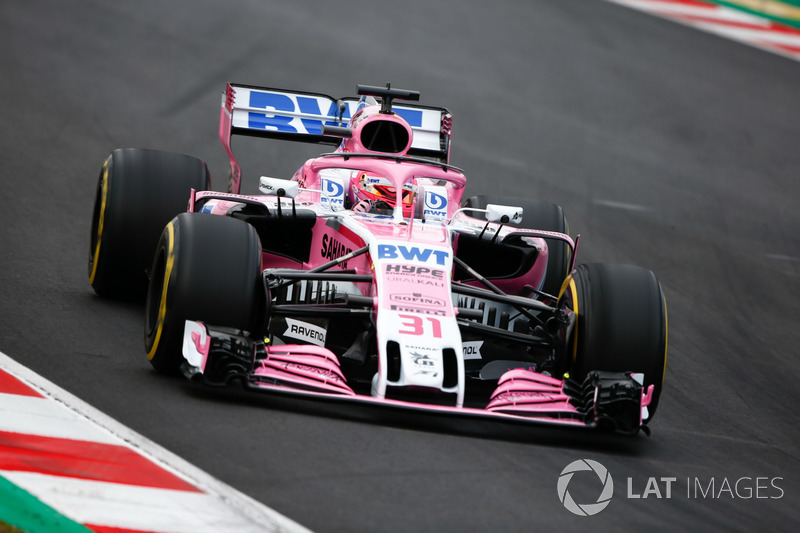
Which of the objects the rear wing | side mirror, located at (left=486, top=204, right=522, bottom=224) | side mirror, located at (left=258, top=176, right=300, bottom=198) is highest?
the rear wing

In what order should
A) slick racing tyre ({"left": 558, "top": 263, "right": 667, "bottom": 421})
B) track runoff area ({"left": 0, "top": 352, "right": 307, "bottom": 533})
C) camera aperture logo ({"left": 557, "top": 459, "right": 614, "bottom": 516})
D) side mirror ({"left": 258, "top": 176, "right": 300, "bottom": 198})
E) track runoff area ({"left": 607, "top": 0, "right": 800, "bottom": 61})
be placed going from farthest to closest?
track runoff area ({"left": 607, "top": 0, "right": 800, "bottom": 61}) < side mirror ({"left": 258, "top": 176, "right": 300, "bottom": 198}) < slick racing tyre ({"left": 558, "top": 263, "right": 667, "bottom": 421}) < camera aperture logo ({"left": 557, "top": 459, "right": 614, "bottom": 516}) < track runoff area ({"left": 0, "top": 352, "right": 307, "bottom": 533})

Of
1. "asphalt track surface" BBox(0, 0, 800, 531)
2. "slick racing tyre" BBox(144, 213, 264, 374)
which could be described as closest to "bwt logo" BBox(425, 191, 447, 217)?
"slick racing tyre" BBox(144, 213, 264, 374)

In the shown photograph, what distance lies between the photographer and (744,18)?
84.3 ft

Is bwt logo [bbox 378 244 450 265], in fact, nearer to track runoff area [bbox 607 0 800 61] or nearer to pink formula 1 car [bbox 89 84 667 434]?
pink formula 1 car [bbox 89 84 667 434]

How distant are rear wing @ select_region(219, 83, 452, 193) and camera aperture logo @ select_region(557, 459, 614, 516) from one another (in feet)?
14.6

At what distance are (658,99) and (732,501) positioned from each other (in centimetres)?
1447

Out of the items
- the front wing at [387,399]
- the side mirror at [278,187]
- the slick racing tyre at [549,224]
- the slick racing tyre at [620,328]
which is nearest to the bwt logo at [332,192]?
the side mirror at [278,187]

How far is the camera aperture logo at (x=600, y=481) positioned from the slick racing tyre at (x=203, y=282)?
7.03 feet

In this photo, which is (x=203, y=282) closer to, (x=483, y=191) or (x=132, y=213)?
(x=132, y=213)

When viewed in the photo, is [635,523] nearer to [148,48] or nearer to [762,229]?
[762,229]

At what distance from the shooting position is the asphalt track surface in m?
6.39

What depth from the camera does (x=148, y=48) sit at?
1858 cm

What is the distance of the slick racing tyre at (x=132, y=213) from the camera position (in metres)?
9.23

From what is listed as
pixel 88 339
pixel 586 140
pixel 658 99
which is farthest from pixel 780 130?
pixel 88 339
